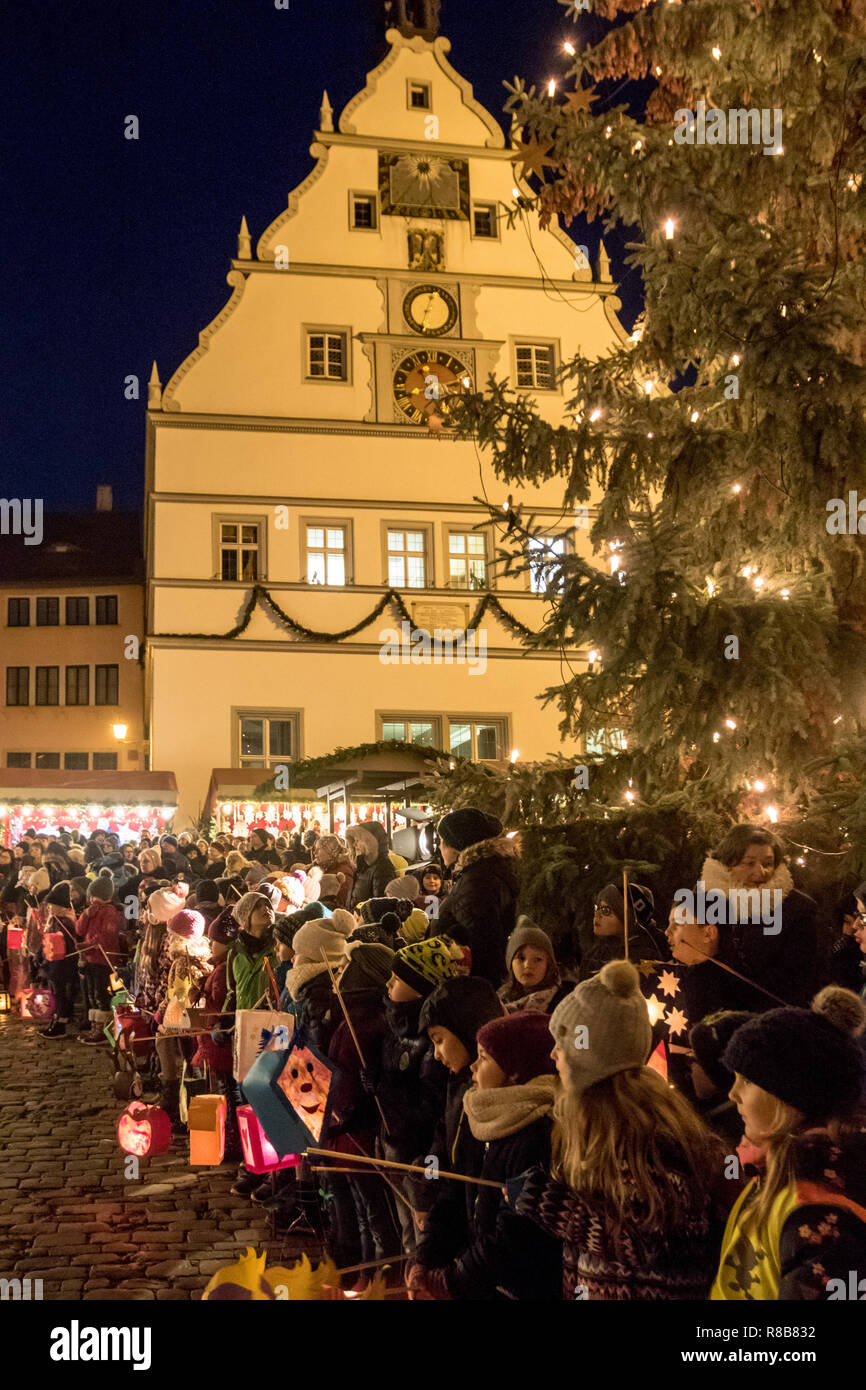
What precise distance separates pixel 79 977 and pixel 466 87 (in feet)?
74.4

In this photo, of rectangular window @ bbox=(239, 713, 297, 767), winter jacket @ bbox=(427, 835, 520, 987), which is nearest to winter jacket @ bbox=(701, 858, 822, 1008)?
winter jacket @ bbox=(427, 835, 520, 987)

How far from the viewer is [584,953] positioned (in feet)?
19.6

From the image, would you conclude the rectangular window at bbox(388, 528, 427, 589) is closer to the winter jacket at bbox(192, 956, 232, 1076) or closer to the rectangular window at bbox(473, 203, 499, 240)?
the rectangular window at bbox(473, 203, 499, 240)

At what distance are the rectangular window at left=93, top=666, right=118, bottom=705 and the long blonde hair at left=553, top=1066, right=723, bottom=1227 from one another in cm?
4094

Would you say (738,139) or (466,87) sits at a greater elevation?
(466,87)

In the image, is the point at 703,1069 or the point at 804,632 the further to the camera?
the point at 804,632

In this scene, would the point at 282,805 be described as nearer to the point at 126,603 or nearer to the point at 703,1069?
the point at 703,1069

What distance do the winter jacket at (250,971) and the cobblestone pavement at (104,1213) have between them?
1018mm

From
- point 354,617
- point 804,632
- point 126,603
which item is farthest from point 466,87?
point 804,632

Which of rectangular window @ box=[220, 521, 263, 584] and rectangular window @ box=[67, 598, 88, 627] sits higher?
rectangular window @ box=[67, 598, 88, 627]

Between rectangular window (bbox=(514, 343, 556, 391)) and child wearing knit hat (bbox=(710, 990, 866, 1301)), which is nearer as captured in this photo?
child wearing knit hat (bbox=(710, 990, 866, 1301))

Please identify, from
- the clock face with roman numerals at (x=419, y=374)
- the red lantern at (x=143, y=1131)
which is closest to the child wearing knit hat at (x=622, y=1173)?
the red lantern at (x=143, y=1131)

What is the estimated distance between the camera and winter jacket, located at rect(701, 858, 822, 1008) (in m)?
4.61
